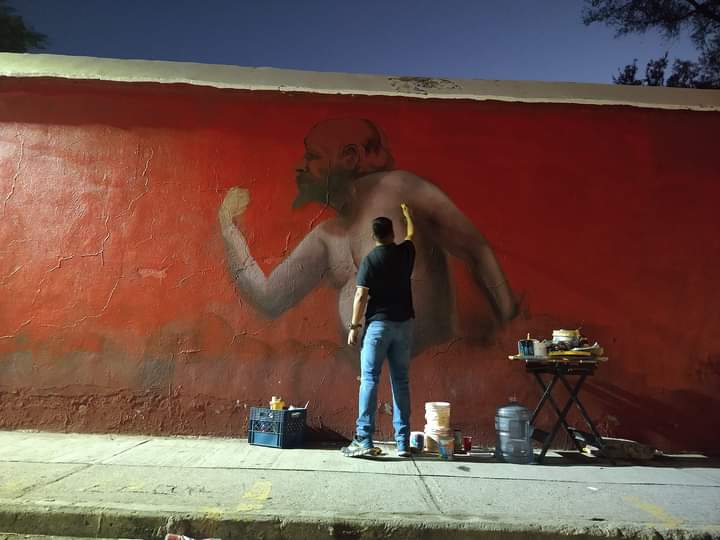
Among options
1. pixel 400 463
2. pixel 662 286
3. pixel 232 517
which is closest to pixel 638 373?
pixel 662 286

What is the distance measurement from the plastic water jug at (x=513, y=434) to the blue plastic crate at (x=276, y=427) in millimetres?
1799

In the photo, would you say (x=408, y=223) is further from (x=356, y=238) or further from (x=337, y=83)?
(x=337, y=83)

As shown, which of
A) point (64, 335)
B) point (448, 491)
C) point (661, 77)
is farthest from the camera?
point (661, 77)

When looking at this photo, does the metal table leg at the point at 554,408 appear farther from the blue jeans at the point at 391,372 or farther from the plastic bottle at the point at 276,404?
the plastic bottle at the point at 276,404

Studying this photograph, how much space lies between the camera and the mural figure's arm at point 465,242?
19.0ft

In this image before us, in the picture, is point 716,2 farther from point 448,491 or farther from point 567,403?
point 448,491

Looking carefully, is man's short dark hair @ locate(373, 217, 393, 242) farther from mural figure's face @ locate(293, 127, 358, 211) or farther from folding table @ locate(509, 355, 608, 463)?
folding table @ locate(509, 355, 608, 463)

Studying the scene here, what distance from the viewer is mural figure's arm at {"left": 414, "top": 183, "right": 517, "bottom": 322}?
579 cm

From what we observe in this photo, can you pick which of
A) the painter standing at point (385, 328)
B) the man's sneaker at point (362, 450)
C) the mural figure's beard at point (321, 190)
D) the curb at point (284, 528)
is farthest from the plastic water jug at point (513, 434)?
the mural figure's beard at point (321, 190)

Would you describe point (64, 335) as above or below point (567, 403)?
above

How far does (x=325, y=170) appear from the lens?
5941mm

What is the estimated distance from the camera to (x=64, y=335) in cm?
570

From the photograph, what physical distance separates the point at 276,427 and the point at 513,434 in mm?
2107

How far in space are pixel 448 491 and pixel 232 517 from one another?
1.47 metres
